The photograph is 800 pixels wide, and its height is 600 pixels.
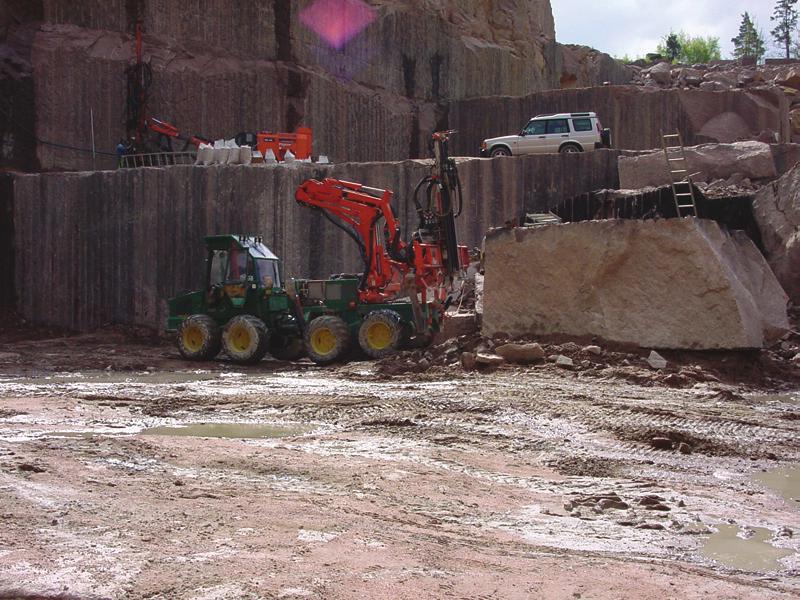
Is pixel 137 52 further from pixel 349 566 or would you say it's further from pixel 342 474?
pixel 349 566

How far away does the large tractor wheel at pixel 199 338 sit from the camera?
15969 mm

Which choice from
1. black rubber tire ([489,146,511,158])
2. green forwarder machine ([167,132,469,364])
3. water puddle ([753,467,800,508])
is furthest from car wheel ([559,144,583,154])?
water puddle ([753,467,800,508])

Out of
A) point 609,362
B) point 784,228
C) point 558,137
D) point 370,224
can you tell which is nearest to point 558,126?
point 558,137

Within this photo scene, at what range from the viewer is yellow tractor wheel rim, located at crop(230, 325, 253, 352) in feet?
51.2

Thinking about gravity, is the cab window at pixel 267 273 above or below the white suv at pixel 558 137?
below

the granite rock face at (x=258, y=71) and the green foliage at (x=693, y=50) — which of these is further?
the green foliage at (x=693, y=50)

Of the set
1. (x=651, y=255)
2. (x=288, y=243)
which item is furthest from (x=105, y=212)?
(x=651, y=255)

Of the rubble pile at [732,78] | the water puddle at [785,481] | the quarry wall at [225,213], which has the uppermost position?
the rubble pile at [732,78]

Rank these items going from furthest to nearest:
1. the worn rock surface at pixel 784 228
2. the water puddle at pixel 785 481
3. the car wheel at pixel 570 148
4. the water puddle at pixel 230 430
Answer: the car wheel at pixel 570 148 < the worn rock surface at pixel 784 228 < the water puddle at pixel 230 430 < the water puddle at pixel 785 481

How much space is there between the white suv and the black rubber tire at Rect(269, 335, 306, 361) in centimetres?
932

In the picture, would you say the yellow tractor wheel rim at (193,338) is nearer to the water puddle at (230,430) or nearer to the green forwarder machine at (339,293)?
the green forwarder machine at (339,293)

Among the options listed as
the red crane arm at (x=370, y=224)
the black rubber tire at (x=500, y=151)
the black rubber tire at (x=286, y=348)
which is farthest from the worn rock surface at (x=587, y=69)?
the black rubber tire at (x=286, y=348)

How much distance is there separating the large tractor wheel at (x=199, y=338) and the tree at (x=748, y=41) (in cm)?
6489

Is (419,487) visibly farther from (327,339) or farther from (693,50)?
(693,50)
